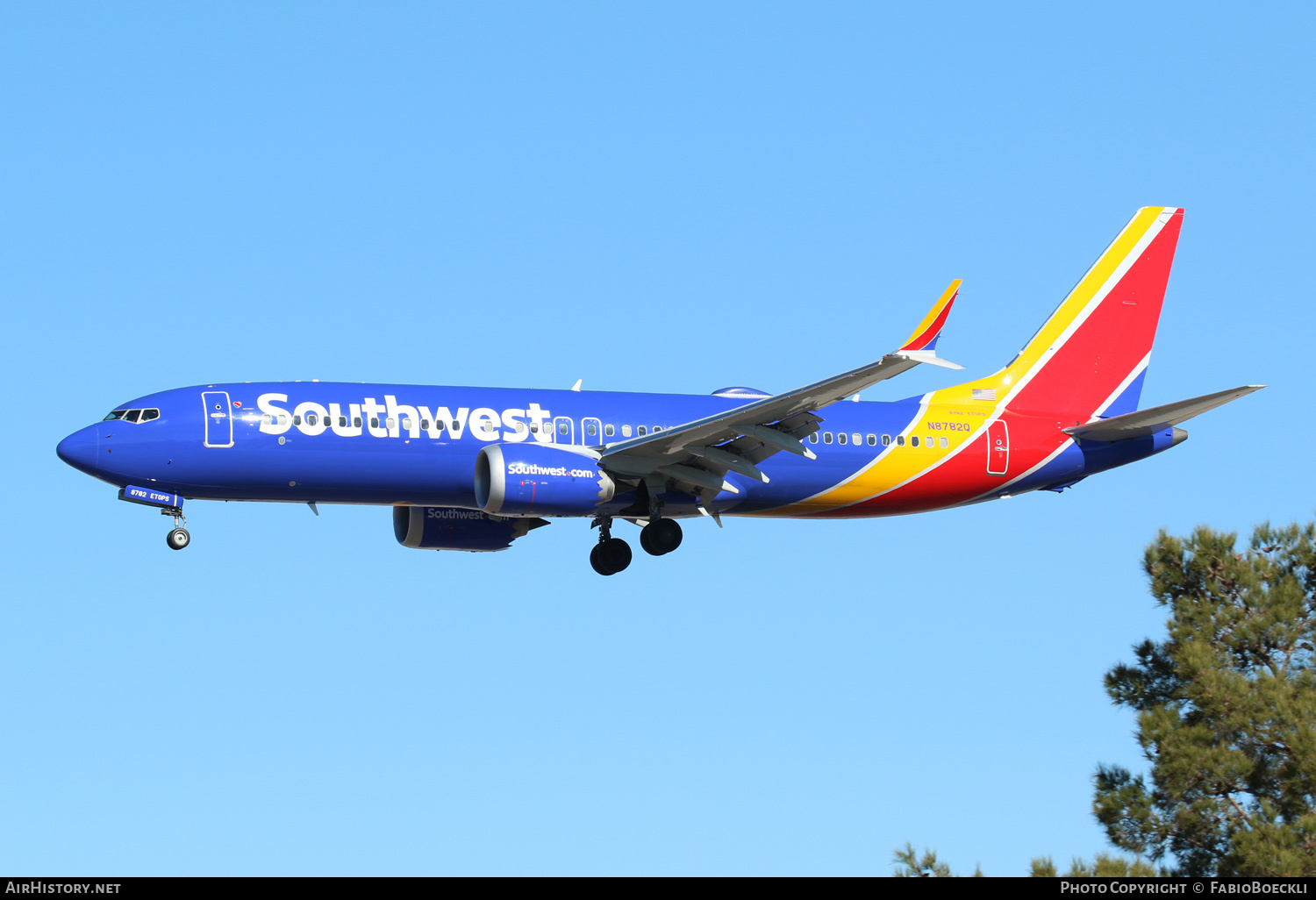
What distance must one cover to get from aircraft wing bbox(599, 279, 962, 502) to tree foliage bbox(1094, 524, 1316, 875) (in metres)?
7.23

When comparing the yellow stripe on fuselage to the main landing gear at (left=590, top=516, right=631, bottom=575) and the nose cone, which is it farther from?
the nose cone

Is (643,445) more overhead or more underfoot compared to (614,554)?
more overhead

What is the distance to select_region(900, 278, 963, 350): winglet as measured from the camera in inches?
1294

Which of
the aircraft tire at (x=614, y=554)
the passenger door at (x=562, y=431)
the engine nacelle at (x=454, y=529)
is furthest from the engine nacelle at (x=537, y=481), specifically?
the engine nacelle at (x=454, y=529)

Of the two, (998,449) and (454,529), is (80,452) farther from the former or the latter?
(998,449)

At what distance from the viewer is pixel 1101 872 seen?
25422 millimetres

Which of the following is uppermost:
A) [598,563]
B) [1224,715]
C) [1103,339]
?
[1103,339]

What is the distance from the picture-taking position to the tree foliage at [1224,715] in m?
28.2

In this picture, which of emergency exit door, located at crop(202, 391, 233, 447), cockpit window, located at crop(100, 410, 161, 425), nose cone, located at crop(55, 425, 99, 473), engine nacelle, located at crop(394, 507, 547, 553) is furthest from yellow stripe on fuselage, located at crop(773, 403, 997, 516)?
nose cone, located at crop(55, 425, 99, 473)

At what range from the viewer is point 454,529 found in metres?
43.8

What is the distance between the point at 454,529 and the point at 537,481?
672 cm

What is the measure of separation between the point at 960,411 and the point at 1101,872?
794 inches

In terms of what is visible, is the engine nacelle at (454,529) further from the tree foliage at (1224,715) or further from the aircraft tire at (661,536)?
the tree foliage at (1224,715)

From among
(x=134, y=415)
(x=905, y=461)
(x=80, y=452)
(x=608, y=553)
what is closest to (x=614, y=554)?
(x=608, y=553)
